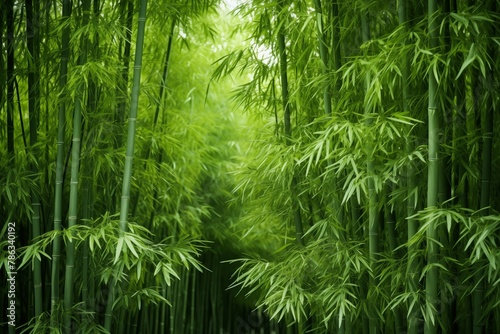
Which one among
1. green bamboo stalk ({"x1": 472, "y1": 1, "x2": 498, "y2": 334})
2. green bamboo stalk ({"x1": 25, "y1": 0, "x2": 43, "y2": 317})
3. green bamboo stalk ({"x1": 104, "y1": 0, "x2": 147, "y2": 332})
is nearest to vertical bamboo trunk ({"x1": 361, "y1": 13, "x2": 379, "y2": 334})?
green bamboo stalk ({"x1": 472, "y1": 1, "x2": 498, "y2": 334})

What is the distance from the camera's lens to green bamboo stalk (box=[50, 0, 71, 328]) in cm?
329

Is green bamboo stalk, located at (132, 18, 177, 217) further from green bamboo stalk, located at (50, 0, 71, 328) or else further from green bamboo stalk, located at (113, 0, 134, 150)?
green bamboo stalk, located at (50, 0, 71, 328)

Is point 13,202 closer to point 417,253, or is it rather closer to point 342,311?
point 342,311

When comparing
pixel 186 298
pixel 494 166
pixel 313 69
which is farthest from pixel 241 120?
pixel 494 166

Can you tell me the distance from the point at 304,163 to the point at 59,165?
4.42ft

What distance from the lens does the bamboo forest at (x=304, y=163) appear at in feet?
9.20

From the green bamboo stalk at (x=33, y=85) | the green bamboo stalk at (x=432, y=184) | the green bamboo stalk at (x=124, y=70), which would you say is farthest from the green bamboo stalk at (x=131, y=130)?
the green bamboo stalk at (x=432, y=184)

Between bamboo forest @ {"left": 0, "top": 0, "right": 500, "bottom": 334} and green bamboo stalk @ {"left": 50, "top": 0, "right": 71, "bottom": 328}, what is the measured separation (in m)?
0.01

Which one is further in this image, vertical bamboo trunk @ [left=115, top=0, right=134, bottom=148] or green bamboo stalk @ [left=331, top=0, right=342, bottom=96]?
vertical bamboo trunk @ [left=115, top=0, right=134, bottom=148]

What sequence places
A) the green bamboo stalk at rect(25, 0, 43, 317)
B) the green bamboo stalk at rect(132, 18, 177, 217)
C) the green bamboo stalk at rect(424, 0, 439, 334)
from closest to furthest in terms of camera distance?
1. the green bamboo stalk at rect(424, 0, 439, 334)
2. the green bamboo stalk at rect(25, 0, 43, 317)
3. the green bamboo stalk at rect(132, 18, 177, 217)

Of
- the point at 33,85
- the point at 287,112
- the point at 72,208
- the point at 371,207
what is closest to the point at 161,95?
the point at 33,85

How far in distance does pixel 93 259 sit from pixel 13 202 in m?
0.54

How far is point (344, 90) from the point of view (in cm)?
331

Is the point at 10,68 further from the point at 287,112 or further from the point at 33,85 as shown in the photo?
the point at 287,112
